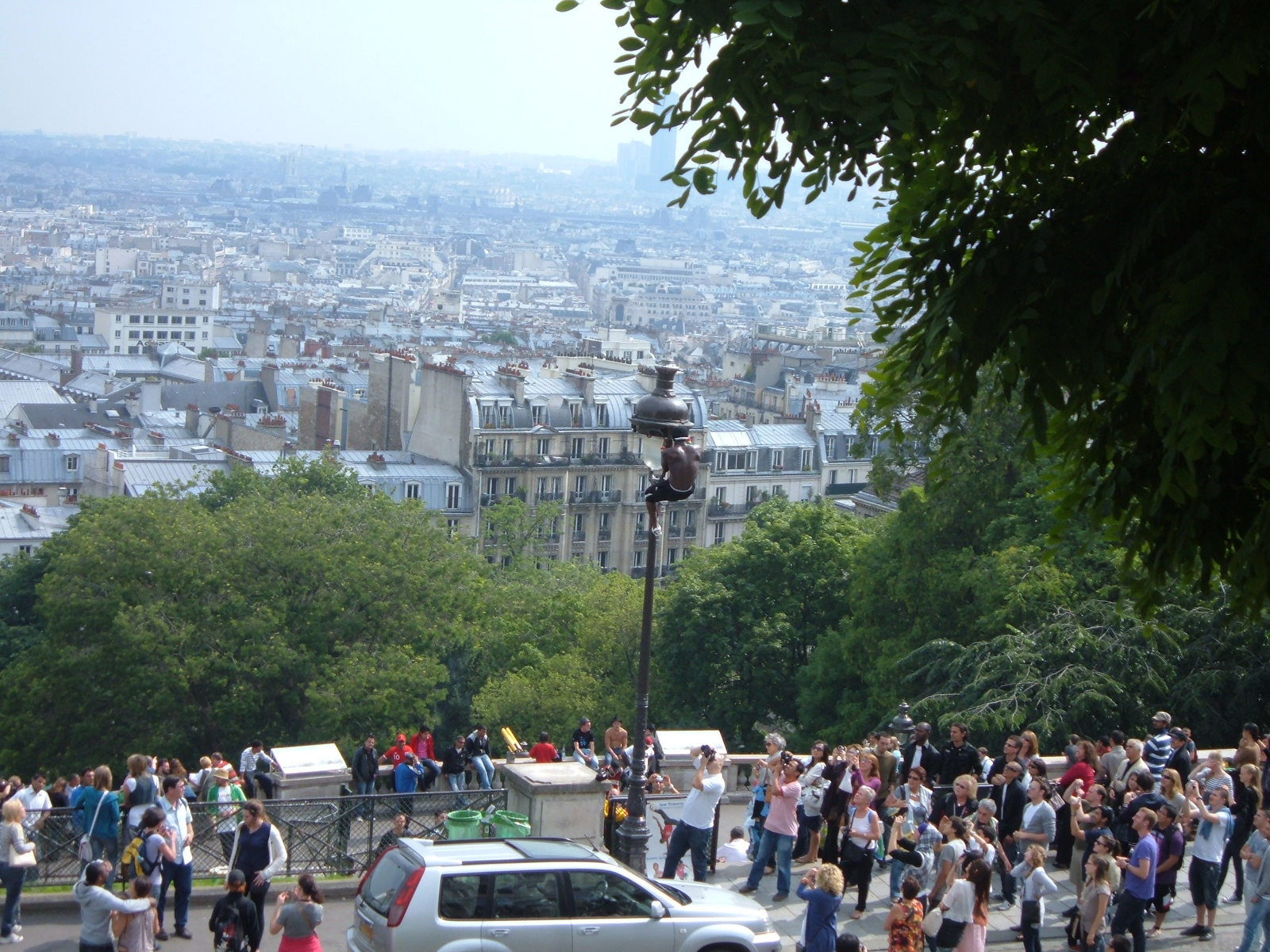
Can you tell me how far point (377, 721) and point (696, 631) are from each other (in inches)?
310

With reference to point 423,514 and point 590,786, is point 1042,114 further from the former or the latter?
point 423,514

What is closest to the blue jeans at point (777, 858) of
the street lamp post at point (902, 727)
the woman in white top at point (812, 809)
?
the woman in white top at point (812, 809)

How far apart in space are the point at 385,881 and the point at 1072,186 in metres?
6.48

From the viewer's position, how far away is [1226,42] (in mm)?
6641

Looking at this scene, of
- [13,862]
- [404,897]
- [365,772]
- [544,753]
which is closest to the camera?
[404,897]

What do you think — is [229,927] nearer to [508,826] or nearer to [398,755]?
[508,826]

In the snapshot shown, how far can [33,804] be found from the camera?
591 inches

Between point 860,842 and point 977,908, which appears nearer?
point 977,908

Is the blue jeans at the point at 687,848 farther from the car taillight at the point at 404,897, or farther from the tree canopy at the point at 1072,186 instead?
the tree canopy at the point at 1072,186

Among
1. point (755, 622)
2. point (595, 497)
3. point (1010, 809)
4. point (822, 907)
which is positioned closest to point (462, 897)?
point (822, 907)

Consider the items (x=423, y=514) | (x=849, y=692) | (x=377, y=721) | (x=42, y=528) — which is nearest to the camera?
(x=849, y=692)

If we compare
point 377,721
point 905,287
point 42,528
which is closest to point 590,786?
point 905,287

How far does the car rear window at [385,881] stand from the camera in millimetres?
11320

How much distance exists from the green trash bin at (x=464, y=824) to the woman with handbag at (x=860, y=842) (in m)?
3.10
